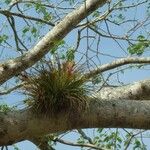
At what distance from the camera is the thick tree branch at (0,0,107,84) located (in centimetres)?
469

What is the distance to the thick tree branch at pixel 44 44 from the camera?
15.4 ft

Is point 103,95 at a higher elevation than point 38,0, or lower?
lower

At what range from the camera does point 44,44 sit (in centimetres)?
483

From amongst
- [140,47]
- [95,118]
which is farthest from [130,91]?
[140,47]

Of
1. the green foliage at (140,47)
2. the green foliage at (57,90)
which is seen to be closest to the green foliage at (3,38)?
the green foliage at (140,47)

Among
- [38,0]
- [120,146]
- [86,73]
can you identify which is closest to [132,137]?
[120,146]

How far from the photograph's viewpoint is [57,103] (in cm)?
366

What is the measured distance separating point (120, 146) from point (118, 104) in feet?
13.2

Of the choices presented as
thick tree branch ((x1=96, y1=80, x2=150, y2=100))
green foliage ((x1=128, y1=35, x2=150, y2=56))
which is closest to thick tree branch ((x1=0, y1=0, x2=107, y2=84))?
thick tree branch ((x1=96, y1=80, x2=150, y2=100))

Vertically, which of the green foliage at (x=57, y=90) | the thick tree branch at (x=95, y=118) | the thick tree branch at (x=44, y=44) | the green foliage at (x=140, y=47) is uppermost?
the green foliage at (x=140, y=47)

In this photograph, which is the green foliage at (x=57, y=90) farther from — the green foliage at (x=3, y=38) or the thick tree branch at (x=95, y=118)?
the green foliage at (x=3, y=38)

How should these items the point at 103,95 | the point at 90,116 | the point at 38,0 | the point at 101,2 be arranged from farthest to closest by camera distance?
the point at 38,0, the point at 101,2, the point at 103,95, the point at 90,116

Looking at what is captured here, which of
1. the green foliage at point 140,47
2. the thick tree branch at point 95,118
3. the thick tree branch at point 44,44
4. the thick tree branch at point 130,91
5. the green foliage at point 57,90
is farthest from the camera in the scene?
the green foliage at point 140,47

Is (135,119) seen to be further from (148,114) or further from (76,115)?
(76,115)
